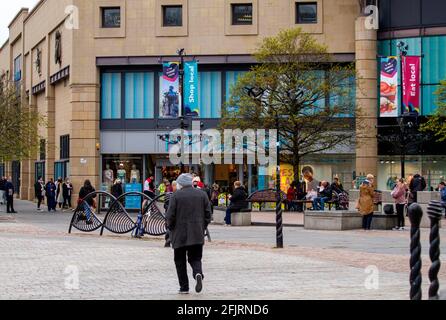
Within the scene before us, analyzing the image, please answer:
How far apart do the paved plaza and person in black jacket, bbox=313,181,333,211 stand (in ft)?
34.1

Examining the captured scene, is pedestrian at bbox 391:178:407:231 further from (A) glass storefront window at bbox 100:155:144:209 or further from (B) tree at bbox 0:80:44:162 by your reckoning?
(A) glass storefront window at bbox 100:155:144:209

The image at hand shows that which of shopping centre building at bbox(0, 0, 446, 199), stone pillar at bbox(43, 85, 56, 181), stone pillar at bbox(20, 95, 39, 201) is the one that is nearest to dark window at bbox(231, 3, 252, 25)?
shopping centre building at bbox(0, 0, 446, 199)

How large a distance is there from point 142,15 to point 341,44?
11.1 m

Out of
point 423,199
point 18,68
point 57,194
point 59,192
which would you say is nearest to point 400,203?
point 423,199

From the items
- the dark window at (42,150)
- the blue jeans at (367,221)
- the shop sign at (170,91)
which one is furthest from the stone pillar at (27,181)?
the blue jeans at (367,221)

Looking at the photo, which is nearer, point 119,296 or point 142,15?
point 119,296

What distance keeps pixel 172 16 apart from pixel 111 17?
11.4ft

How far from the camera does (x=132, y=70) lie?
48.7 meters

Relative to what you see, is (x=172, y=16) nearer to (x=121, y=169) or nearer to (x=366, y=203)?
(x=121, y=169)

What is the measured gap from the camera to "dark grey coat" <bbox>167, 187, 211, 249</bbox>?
40.3ft

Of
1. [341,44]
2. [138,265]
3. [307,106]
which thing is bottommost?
[138,265]

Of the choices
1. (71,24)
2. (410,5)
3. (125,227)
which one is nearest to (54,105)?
(71,24)
